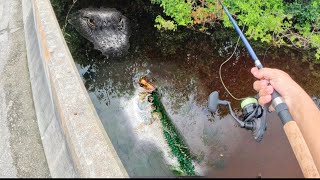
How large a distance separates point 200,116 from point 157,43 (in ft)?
7.52

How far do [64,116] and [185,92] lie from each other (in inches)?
139

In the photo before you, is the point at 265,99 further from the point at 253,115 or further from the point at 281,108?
the point at 253,115

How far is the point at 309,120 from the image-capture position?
11.1 feet

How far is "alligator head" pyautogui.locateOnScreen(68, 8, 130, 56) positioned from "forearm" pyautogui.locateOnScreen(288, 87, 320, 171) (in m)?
5.00

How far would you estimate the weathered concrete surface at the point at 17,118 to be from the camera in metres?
4.61

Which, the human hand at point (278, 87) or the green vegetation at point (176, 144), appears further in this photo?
the green vegetation at point (176, 144)

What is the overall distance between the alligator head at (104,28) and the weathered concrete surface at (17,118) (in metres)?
1.62

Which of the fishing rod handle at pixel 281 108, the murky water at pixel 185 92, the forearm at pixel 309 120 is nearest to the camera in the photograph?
the fishing rod handle at pixel 281 108

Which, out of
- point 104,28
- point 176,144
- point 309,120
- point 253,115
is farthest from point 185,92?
point 309,120

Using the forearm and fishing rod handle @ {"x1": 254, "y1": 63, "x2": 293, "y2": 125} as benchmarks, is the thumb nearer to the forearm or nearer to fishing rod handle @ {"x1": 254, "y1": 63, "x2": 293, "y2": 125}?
fishing rod handle @ {"x1": 254, "y1": 63, "x2": 293, "y2": 125}

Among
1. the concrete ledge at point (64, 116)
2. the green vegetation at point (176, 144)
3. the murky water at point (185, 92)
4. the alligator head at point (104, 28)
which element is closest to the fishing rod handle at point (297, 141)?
the concrete ledge at point (64, 116)

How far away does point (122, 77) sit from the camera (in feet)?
24.2

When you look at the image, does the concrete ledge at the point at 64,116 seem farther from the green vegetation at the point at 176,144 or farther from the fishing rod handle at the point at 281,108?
the green vegetation at the point at 176,144

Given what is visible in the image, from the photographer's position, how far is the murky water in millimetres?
5875
